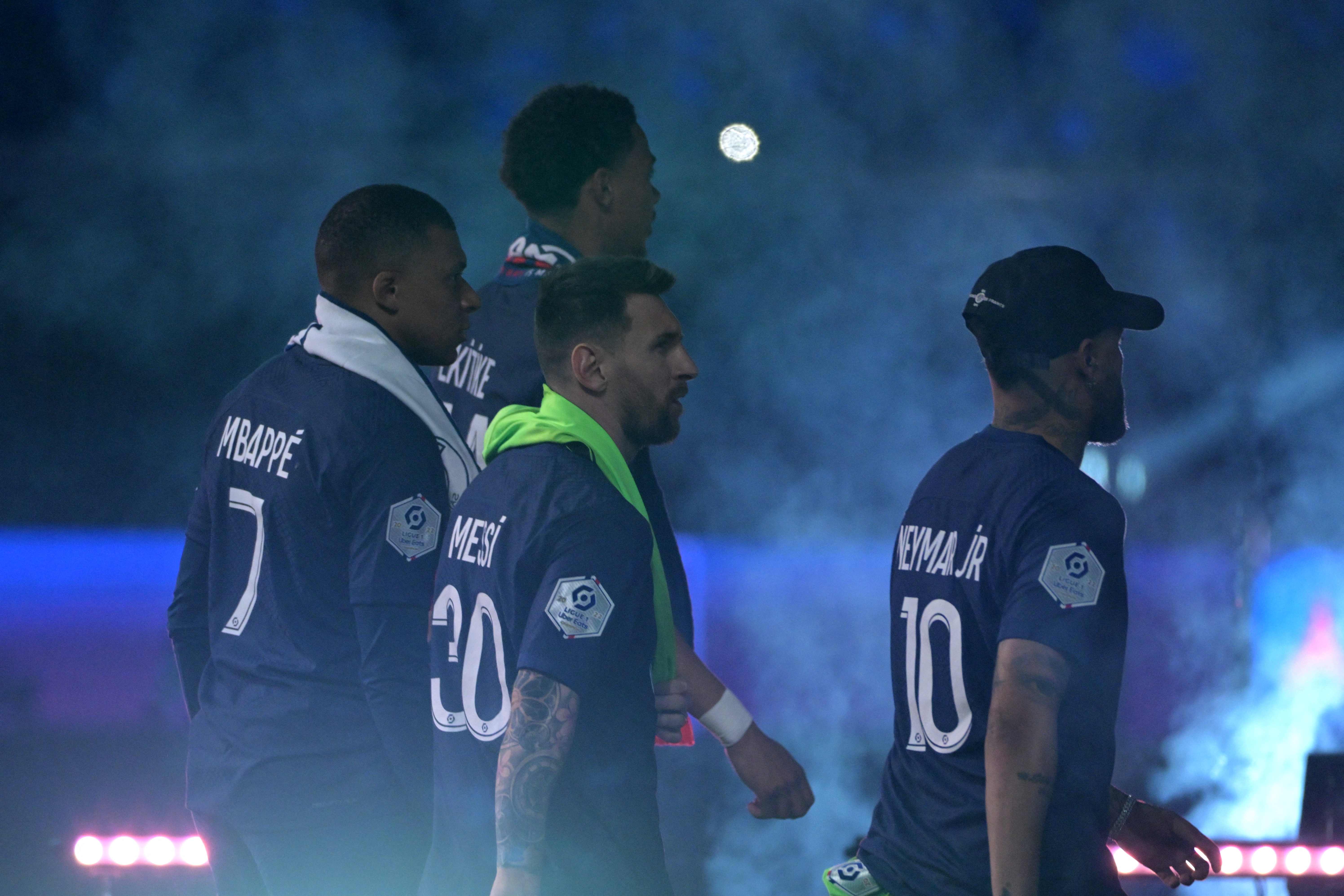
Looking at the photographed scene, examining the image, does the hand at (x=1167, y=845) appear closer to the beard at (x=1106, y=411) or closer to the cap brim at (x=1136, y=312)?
the beard at (x=1106, y=411)

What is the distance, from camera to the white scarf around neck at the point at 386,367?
205 centimetres

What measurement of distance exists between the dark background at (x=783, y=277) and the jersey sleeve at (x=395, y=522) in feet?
10.4

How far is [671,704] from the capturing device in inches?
76.4

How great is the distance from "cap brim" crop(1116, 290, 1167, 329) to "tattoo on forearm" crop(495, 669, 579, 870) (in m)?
0.98

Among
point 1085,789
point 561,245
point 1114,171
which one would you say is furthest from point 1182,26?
point 1085,789

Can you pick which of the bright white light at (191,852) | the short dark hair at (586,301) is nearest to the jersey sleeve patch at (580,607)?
the short dark hair at (586,301)

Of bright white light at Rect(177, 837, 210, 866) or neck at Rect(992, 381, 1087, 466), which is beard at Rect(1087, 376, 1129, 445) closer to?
neck at Rect(992, 381, 1087, 466)

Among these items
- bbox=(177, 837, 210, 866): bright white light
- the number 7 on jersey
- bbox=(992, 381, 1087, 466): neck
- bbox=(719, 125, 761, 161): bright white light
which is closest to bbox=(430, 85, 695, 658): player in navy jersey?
the number 7 on jersey

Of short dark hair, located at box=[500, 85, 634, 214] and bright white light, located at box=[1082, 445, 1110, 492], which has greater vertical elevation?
bright white light, located at box=[1082, 445, 1110, 492]

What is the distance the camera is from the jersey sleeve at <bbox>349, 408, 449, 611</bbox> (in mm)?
1951

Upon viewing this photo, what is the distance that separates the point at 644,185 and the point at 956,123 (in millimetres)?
A: 4586

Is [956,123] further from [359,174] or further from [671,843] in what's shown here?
[671,843]

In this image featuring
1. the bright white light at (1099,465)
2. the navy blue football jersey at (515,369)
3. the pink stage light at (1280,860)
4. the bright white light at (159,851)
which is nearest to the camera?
the navy blue football jersey at (515,369)

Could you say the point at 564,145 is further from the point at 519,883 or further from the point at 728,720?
the point at 519,883
